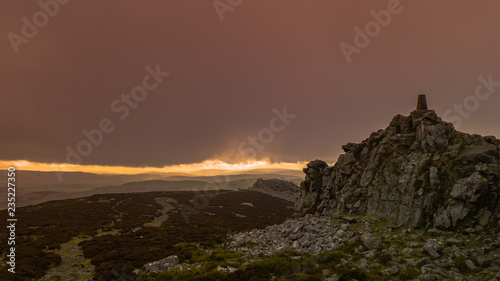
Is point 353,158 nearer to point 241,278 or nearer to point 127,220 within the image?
point 241,278

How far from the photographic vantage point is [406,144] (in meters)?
33.1

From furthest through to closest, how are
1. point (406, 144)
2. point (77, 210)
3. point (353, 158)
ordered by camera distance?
1. point (77, 210)
2. point (353, 158)
3. point (406, 144)

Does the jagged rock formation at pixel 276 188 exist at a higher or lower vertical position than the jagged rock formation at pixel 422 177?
lower

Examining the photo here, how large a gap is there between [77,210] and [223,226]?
44682 millimetres

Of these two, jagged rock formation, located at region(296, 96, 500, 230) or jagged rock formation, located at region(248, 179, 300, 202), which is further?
jagged rock formation, located at region(248, 179, 300, 202)

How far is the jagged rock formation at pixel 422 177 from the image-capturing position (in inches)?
805

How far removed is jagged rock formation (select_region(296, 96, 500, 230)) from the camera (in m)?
20.4

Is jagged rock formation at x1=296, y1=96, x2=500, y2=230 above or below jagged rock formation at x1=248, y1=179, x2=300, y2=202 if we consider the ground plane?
above

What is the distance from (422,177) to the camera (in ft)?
86.3

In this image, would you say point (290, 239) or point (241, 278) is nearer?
point (241, 278)

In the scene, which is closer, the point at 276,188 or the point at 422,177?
the point at 422,177

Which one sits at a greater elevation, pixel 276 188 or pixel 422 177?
pixel 422 177

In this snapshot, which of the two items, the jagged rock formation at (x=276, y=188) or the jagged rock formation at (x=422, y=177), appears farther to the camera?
the jagged rock formation at (x=276, y=188)

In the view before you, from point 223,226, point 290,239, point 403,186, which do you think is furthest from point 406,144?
point 223,226
